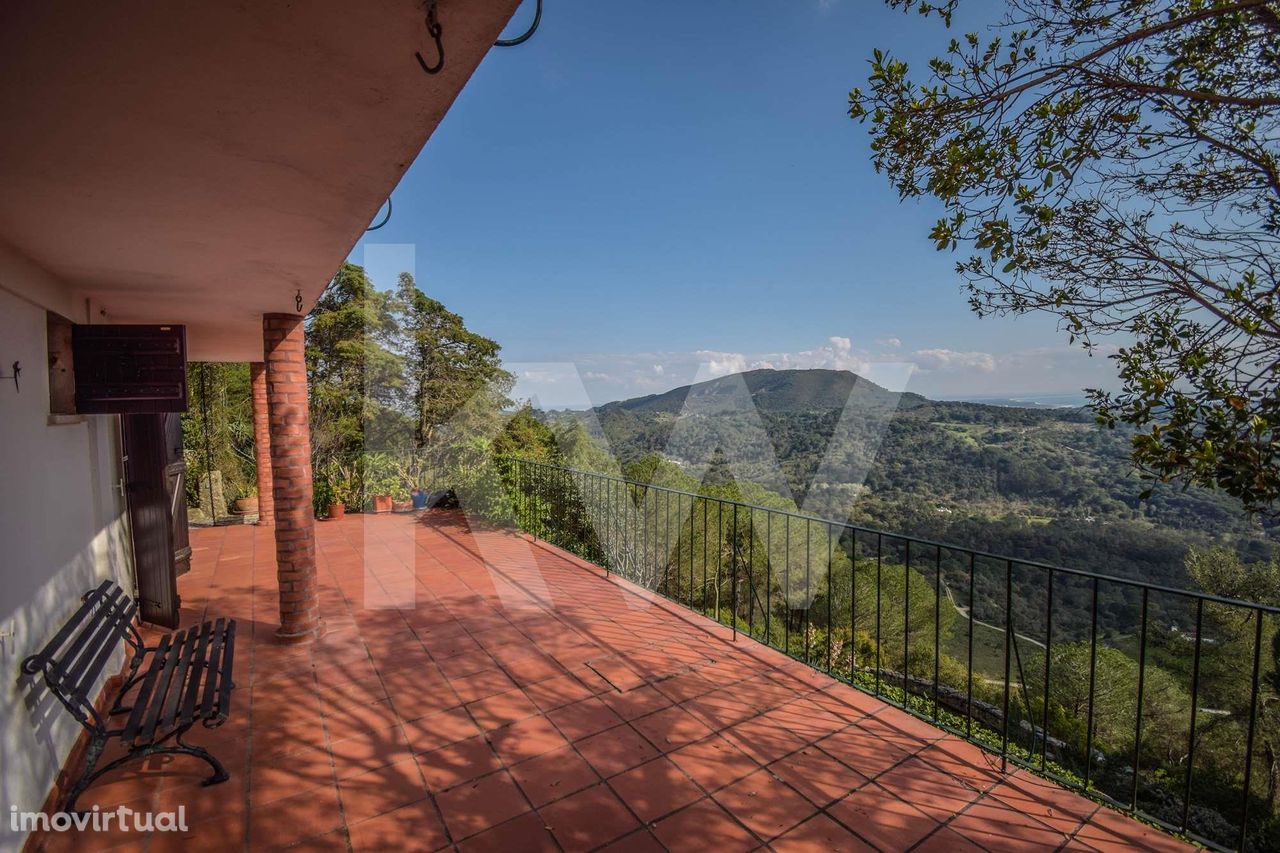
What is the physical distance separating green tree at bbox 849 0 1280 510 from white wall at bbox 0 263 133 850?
3.65 meters

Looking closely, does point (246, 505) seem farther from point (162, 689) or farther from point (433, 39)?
point (433, 39)

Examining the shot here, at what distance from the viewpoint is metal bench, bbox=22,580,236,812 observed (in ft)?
6.56

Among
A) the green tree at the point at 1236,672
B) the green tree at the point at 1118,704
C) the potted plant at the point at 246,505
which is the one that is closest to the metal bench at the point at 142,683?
the potted plant at the point at 246,505

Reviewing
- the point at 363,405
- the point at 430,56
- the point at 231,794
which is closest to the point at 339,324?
the point at 363,405

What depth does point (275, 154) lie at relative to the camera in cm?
136

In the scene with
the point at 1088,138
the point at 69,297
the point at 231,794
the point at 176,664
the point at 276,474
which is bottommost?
the point at 231,794

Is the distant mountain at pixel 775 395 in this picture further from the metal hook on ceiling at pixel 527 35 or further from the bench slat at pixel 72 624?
the metal hook on ceiling at pixel 527 35

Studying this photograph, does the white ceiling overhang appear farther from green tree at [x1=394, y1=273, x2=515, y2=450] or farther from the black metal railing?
green tree at [x1=394, y1=273, x2=515, y2=450]

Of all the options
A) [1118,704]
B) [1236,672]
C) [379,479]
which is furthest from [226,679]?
[1118,704]

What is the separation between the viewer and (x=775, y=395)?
10.2 meters

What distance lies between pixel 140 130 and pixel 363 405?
9377 mm

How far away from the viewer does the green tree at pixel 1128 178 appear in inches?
71.1

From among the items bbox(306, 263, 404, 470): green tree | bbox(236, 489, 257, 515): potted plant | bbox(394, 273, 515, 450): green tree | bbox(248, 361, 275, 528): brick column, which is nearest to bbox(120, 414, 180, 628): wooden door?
bbox(248, 361, 275, 528): brick column

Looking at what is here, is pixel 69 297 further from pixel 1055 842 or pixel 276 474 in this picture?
pixel 1055 842
